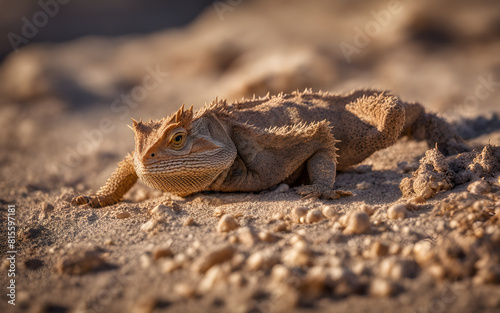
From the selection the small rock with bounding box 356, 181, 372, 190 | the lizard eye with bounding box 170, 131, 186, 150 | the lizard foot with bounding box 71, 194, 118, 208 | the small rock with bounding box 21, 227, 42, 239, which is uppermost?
the lizard eye with bounding box 170, 131, 186, 150

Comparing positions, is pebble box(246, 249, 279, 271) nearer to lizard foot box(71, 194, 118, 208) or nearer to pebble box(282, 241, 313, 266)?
pebble box(282, 241, 313, 266)

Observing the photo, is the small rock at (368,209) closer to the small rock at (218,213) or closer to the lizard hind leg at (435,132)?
the small rock at (218,213)

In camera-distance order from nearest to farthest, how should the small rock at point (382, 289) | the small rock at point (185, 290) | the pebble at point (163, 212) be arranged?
the small rock at point (382, 289)
the small rock at point (185, 290)
the pebble at point (163, 212)

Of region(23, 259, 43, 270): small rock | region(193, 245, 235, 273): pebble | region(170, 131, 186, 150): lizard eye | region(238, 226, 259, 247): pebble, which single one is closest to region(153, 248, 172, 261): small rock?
region(193, 245, 235, 273): pebble

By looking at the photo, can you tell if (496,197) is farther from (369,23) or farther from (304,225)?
(369,23)

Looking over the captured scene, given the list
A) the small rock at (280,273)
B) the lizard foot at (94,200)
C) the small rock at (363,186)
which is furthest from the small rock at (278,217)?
the lizard foot at (94,200)

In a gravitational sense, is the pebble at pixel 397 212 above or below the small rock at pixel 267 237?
above

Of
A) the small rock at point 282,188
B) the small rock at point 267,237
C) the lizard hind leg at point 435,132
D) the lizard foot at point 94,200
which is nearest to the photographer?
the small rock at point 267,237
